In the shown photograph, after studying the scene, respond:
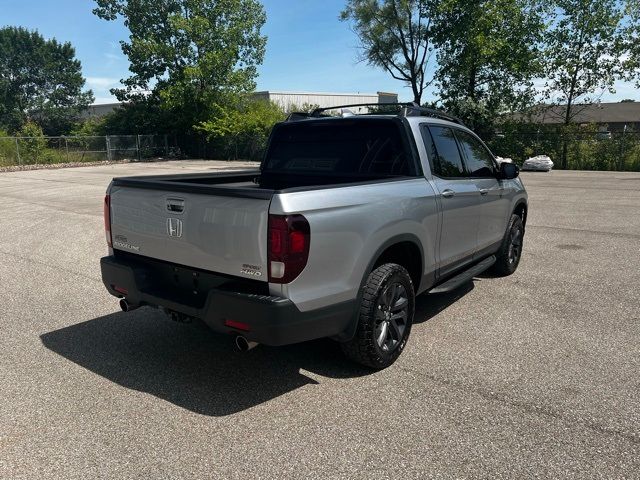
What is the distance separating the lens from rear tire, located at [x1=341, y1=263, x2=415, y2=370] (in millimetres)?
3527

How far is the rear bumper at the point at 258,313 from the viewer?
9.82ft

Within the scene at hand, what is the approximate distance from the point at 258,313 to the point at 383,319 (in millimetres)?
1105

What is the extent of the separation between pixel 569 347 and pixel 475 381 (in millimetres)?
1122

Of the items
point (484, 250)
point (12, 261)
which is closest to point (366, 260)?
point (484, 250)

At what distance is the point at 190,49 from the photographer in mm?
36562

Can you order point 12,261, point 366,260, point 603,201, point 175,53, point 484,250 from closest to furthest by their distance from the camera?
point 366,260, point 484,250, point 12,261, point 603,201, point 175,53

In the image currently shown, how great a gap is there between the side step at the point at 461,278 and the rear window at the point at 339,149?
3.45 feet

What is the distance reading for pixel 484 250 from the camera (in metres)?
5.47

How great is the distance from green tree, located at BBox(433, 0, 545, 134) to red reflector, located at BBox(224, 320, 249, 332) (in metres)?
28.9

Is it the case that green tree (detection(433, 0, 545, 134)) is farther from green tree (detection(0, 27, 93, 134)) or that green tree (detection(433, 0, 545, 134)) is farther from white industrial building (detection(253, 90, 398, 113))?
green tree (detection(0, 27, 93, 134))

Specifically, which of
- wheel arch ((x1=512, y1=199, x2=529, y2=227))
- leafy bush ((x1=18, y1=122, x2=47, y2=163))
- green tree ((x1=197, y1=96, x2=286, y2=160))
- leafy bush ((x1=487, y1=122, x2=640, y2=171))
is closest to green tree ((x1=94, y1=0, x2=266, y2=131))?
green tree ((x1=197, y1=96, x2=286, y2=160))

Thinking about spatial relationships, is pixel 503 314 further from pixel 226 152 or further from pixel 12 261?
pixel 226 152

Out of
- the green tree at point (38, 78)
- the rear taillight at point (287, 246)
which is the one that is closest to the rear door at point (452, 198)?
the rear taillight at point (287, 246)

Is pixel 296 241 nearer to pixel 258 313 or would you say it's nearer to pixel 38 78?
pixel 258 313
